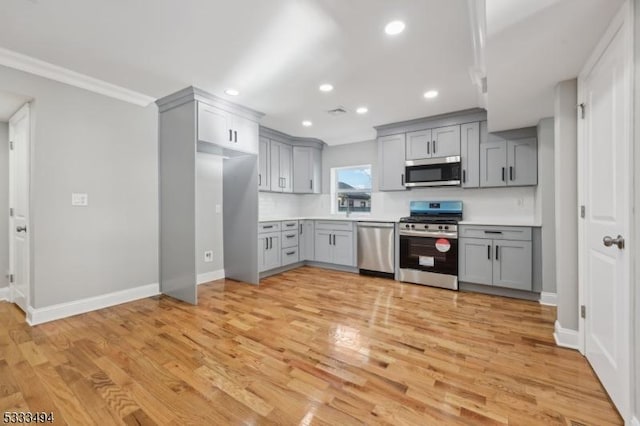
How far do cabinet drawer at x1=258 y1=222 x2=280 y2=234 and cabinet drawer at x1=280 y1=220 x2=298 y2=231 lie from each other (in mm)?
120

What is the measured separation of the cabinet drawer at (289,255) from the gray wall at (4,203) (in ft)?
11.2

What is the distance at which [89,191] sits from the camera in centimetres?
299

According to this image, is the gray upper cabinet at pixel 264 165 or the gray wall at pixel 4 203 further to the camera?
the gray upper cabinet at pixel 264 165

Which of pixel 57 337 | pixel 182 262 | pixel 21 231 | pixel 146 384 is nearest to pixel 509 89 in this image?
pixel 146 384

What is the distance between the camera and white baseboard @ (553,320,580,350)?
217 centimetres

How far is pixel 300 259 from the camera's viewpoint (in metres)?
5.04

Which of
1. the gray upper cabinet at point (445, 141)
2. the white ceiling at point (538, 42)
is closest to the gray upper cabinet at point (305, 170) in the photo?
the gray upper cabinet at point (445, 141)

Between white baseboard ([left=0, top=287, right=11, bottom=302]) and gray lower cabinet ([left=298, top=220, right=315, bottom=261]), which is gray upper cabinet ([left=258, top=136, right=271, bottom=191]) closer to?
gray lower cabinet ([left=298, top=220, right=315, bottom=261])

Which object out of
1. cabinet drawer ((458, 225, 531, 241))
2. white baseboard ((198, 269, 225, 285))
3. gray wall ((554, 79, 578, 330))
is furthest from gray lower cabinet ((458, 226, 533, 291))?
white baseboard ((198, 269, 225, 285))

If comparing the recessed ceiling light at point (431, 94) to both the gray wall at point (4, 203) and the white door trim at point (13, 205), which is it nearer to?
the white door trim at point (13, 205)

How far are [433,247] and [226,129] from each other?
127 inches

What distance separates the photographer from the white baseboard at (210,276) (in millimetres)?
4057

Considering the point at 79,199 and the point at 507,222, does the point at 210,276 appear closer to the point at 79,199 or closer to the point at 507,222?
the point at 79,199

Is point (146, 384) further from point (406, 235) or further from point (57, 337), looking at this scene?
point (406, 235)
